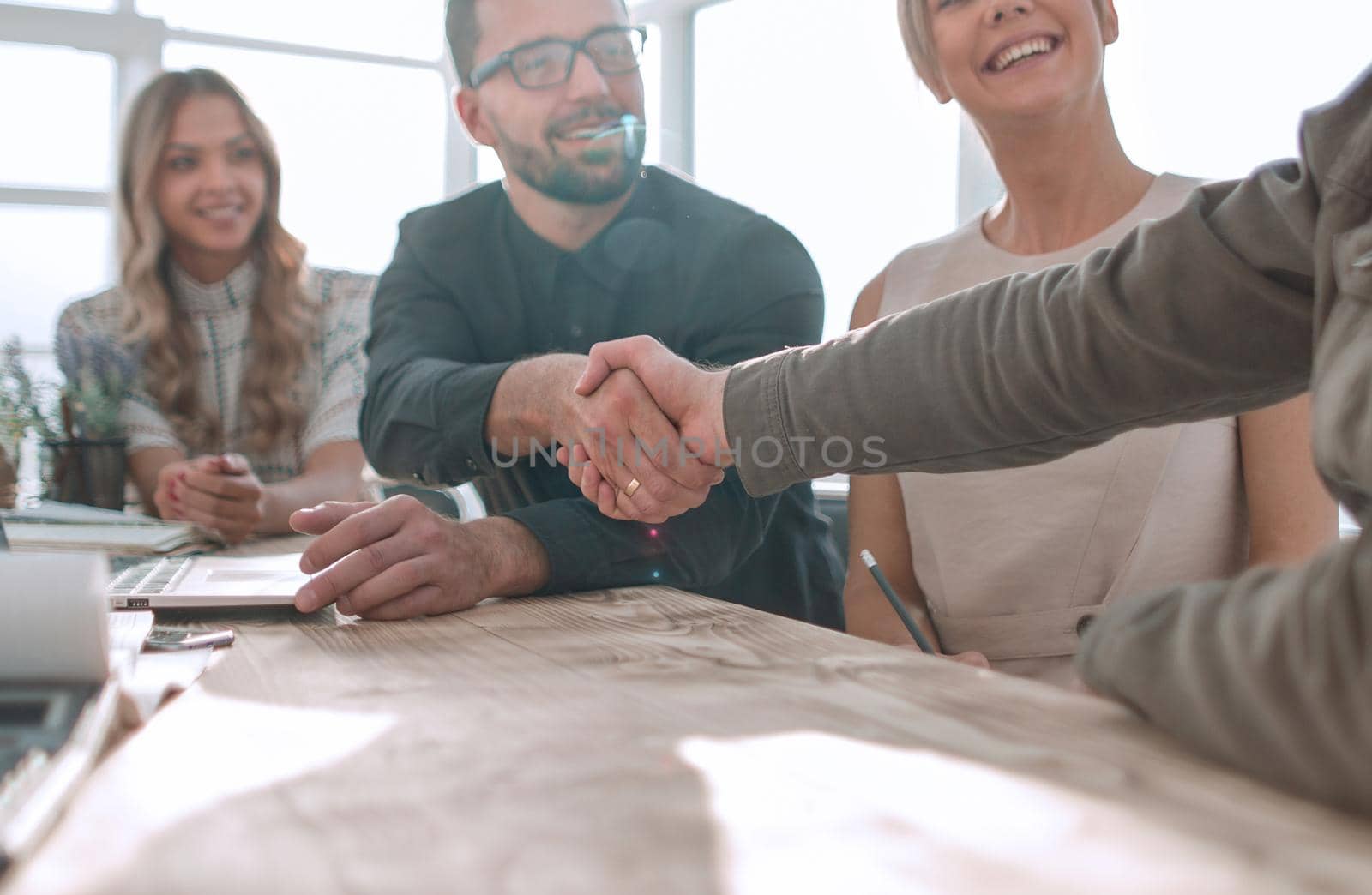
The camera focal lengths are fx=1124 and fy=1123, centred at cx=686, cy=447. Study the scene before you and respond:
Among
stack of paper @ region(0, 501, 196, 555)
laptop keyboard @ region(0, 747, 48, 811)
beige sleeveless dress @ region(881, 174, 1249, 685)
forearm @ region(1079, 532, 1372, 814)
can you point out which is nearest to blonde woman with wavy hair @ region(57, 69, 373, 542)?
stack of paper @ region(0, 501, 196, 555)

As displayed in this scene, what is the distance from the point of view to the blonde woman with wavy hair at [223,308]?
2.27 m

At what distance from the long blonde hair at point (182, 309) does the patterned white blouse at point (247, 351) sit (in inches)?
0.8

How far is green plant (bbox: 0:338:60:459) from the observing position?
1.82 metres

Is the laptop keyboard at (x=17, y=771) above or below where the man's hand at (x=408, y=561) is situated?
above

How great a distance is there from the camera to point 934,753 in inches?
18.3

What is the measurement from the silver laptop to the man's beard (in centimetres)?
82

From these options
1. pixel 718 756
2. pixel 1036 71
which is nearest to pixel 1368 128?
pixel 718 756

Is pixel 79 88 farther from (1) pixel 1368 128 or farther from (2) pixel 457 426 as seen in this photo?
(1) pixel 1368 128

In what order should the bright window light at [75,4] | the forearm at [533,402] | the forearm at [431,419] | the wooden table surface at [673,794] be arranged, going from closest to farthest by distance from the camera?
the wooden table surface at [673,794] < the forearm at [533,402] < the forearm at [431,419] < the bright window light at [75,4]

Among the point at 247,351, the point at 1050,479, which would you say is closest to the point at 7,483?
the point at 247,351

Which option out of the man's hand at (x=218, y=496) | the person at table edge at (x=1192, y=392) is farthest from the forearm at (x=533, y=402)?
the man's hand at (x=218, y=496)

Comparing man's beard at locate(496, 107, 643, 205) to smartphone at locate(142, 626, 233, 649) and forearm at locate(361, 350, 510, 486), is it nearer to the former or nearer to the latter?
forearm at locate(361, 350, 510, 486)

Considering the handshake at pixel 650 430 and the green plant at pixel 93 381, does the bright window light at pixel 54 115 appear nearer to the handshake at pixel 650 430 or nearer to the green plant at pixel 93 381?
the green plant at pixel 93 381

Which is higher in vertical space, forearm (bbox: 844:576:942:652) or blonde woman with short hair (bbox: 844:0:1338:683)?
blonde woman with short hair (bbox: 844:0:1338:683)
